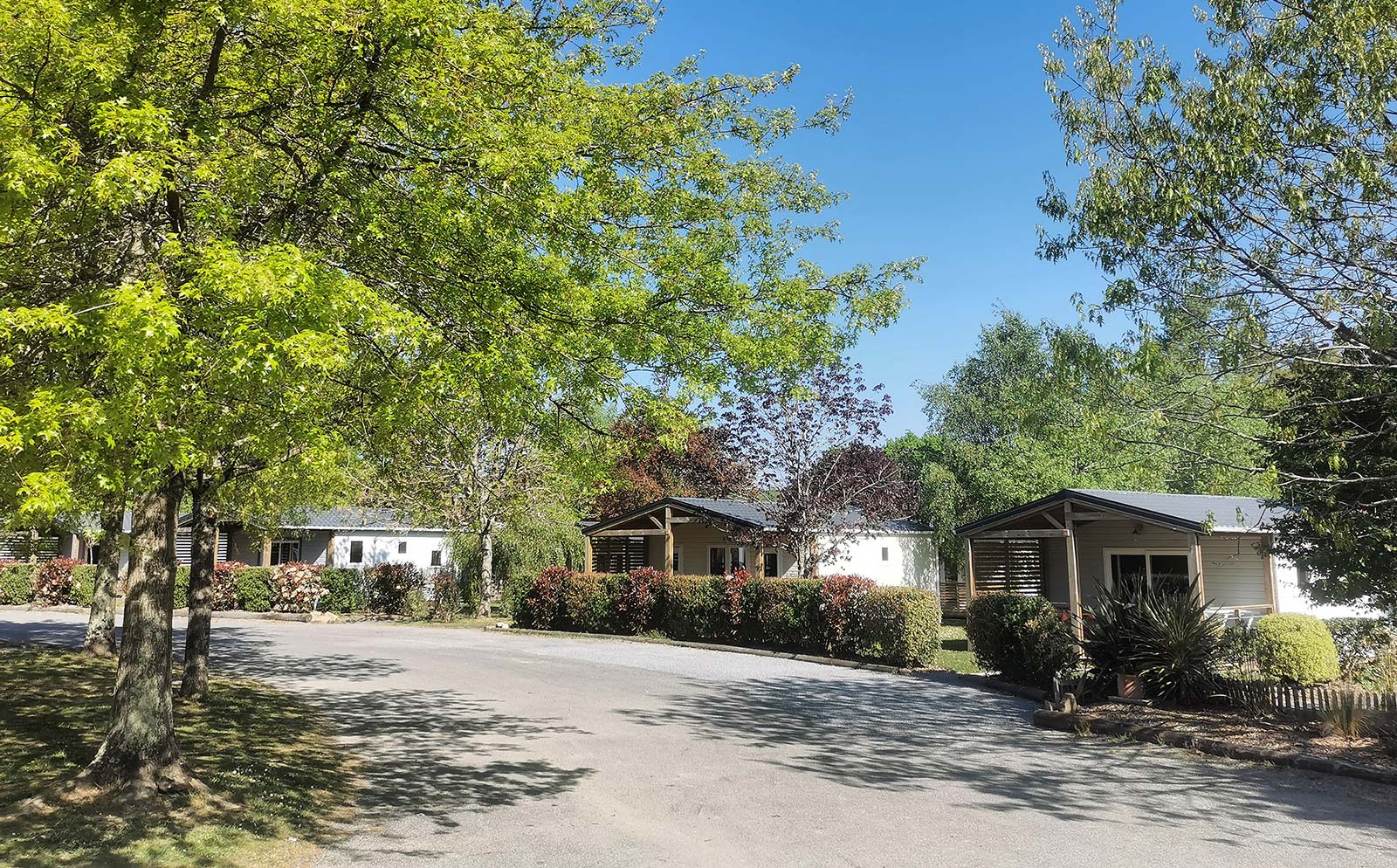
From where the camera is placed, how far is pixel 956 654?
771 inches

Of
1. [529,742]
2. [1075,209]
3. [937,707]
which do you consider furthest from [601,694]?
[1075,209]

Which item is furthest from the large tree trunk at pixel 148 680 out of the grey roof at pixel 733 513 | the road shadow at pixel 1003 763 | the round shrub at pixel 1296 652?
the grey roof at pixel 733 513

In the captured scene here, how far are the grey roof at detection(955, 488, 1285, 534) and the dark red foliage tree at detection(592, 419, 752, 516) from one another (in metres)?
9.15

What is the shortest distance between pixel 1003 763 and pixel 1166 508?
1378 cm

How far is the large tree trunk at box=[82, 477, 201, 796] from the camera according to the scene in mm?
7051

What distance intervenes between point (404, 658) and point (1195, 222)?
618 inches

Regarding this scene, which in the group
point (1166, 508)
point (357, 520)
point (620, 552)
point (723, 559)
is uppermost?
point (357, 520)

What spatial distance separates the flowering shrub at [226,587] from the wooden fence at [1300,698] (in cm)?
3179

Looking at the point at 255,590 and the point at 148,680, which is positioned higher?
the point at 148,680

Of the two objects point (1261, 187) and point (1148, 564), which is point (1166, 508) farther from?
point (1261, 187)

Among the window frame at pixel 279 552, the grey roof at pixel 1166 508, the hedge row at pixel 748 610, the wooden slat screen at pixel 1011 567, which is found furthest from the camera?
the window frame at pixel 279 552

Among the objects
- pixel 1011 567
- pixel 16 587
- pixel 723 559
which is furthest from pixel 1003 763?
pixel 16 587

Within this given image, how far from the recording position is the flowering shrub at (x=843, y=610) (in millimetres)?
18453

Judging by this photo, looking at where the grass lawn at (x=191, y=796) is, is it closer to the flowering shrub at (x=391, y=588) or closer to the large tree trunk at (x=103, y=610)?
the large tree trunk at (x=103, y=610)
